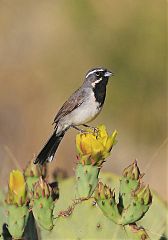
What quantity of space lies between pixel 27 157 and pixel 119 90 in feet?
5.61

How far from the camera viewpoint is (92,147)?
3256 millimetres

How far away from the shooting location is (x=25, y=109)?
27.5 ft

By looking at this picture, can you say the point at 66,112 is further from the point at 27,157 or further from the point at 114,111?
the point at 114,111

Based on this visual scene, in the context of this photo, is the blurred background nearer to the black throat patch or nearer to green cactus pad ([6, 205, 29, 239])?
the black throat patch

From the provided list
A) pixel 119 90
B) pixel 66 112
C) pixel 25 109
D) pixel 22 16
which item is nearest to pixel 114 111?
pixel 119 90

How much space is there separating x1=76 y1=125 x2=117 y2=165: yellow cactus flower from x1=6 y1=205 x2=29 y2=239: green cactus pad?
0.31 m

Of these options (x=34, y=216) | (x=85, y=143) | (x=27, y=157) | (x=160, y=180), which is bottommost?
(x=160, y=180)

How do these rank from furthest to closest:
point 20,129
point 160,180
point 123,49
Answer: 1. point 123,49
2. point 20,129
3. point 160,180

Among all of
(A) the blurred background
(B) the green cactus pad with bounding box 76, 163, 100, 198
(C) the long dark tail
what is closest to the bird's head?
(C) the long dark tail

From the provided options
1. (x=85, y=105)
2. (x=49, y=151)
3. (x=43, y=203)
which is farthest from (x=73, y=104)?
(x=43, y=203)

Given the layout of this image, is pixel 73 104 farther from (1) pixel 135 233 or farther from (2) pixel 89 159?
(1) pixel 135 233

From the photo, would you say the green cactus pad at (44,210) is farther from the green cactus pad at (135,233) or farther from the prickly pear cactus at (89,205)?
the green cactus pad at (135,233)

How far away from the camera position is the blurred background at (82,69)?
7.73m

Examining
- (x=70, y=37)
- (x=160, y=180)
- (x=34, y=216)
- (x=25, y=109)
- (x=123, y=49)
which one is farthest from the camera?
(x=70, y=37)
